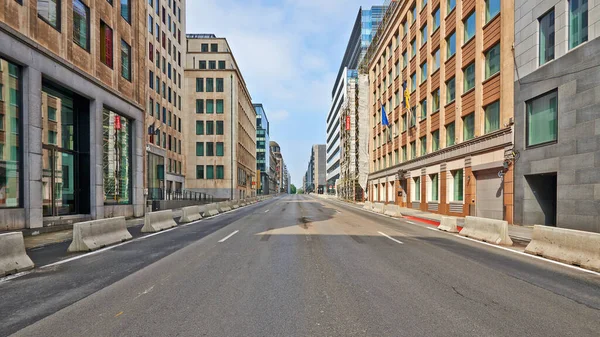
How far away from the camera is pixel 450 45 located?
80.1ft

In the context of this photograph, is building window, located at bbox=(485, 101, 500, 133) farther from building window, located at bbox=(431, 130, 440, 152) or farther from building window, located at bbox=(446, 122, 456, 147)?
building window, located at bbox=(431, 130, 440, 152)

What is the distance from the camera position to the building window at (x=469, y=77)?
21.0 meters

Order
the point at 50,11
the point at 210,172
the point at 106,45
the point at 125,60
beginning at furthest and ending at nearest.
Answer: the point at 210,172 → the point at 125,60 → the point at 106,45 → the point at 50,11

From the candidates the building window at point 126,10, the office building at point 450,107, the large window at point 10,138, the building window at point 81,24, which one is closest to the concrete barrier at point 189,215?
the large window at point 10,138

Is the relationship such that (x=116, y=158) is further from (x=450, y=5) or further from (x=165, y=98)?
(x=450, y=5)

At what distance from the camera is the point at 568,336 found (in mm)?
3812

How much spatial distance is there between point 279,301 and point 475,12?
22.8m

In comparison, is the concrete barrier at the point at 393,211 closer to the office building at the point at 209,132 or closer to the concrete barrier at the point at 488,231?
the concrete barrier at the point at 488,231


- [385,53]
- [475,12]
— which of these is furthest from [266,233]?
[385,53]

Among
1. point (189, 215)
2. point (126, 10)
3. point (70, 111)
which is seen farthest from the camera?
point (126, 10)

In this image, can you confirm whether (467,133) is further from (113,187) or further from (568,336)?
(113,187)

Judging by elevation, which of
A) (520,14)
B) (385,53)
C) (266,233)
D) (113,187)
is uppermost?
(385,53)

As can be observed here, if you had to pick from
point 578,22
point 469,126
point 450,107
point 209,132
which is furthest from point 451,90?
point 209,132

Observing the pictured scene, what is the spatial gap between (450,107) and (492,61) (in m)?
5.02
